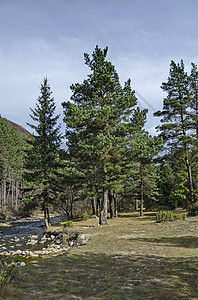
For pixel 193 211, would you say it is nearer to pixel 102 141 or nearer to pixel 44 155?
pixel 102 141

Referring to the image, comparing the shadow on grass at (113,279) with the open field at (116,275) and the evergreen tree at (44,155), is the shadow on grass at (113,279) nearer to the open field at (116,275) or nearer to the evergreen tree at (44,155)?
the open field at (116,275)

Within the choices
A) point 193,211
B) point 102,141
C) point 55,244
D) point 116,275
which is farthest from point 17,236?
point 116,275

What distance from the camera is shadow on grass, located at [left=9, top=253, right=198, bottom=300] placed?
4246 millimetres

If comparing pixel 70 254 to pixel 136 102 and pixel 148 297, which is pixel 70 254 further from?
pixel 136 102

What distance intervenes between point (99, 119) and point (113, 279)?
13377mm

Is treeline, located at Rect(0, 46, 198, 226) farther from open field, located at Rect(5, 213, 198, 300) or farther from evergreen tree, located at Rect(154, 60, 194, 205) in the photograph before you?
open field, located at Rect(5, 213, 198, 300)

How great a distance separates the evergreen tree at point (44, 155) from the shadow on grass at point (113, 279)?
14689 mm

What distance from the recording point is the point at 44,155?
22016mm

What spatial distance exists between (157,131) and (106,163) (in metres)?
8.08

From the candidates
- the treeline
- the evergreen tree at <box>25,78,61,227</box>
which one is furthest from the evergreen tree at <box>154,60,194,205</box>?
the evergreen tree at <box>25,78,61,227</box>

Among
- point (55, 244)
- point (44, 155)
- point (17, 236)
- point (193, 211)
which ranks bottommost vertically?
point (17, 236)

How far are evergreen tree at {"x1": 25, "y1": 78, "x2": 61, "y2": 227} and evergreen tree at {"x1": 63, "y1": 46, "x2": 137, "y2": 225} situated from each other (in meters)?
4.12

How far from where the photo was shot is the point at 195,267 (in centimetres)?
526

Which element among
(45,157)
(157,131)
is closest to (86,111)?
(45,157)
